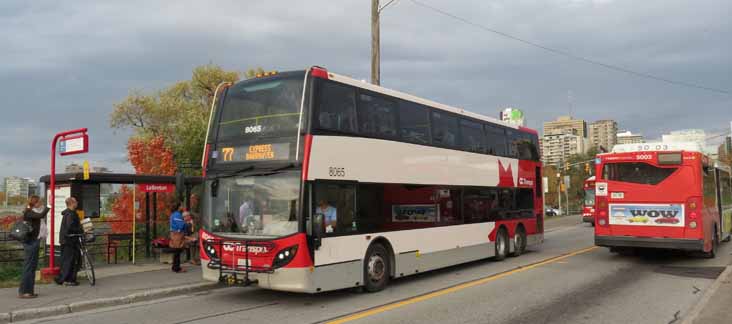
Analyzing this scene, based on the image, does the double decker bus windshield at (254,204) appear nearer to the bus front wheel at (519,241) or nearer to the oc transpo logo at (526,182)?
the bus front wheel at (519,241)

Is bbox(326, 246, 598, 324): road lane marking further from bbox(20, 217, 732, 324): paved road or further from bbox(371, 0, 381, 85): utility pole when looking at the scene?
bbox(371, 0, 381, 85): utility pole

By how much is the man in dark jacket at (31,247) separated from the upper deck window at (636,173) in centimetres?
1322

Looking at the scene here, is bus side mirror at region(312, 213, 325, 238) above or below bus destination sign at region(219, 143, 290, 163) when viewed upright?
below

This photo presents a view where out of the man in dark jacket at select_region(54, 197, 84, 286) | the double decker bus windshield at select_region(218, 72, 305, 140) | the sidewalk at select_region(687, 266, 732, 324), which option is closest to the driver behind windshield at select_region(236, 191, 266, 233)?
the double decker bus windshield at select_region(218, 72, 305, 140)

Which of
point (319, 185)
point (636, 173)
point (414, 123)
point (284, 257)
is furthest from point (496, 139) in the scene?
point (284, 257)

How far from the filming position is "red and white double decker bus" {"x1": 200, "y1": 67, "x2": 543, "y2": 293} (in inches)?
342

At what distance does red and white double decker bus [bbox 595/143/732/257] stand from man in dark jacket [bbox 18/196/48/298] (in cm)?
1288

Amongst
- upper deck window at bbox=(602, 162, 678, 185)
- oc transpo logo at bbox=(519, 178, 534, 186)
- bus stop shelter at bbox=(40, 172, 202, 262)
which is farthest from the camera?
oc transpo logo at bbox=(519, 178, 534, 186)

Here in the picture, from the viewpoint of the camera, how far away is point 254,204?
29.2 feet

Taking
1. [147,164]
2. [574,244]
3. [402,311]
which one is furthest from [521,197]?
[147,164]

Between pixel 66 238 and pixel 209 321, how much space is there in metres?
4.37

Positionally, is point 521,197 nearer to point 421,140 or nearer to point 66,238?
point 421,140

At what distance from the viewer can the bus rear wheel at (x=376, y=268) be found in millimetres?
9859

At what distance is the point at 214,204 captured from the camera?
9359mm
